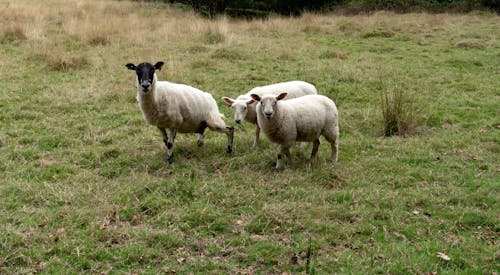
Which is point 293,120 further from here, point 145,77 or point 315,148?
point 145,77

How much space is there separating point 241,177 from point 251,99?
4.89 feet

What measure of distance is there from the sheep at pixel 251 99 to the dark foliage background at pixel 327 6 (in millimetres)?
18320

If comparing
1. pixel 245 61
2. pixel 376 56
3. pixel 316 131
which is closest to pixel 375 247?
pixel 316 131

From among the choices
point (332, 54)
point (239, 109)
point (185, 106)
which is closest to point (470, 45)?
point (332, 54)

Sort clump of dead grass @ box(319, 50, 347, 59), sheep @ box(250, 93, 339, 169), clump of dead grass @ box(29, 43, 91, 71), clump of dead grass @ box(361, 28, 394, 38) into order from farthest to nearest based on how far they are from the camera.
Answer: clump of dead grass @ box(361, 28, 394, 38) → clump of dead grass @ box(319, 50, 347, 59) → clump of dead grass @ box(29, 43, 91, 71) → sheep @ box(250, 93, 339, 169)

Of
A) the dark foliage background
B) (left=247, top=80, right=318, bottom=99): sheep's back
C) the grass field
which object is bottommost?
the grass field

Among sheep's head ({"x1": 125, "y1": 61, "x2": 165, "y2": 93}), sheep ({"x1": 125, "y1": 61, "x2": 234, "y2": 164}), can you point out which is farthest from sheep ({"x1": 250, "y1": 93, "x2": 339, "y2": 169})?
sheep's head ({"x1": 125, "y1": 61, "x2": 165, "y2": 93})

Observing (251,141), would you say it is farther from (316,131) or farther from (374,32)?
(374,32)

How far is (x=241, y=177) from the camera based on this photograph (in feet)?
23.5

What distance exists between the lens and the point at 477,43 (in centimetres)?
1720

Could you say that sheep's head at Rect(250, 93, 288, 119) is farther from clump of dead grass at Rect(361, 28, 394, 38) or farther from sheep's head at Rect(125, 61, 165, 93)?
clump of dead grass at Rect(361, 28, 394, 38)

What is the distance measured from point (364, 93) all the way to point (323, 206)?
5954 millimetres

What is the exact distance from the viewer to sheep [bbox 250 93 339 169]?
7.25 metres

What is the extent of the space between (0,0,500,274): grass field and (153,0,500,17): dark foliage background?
13302 millimetres
